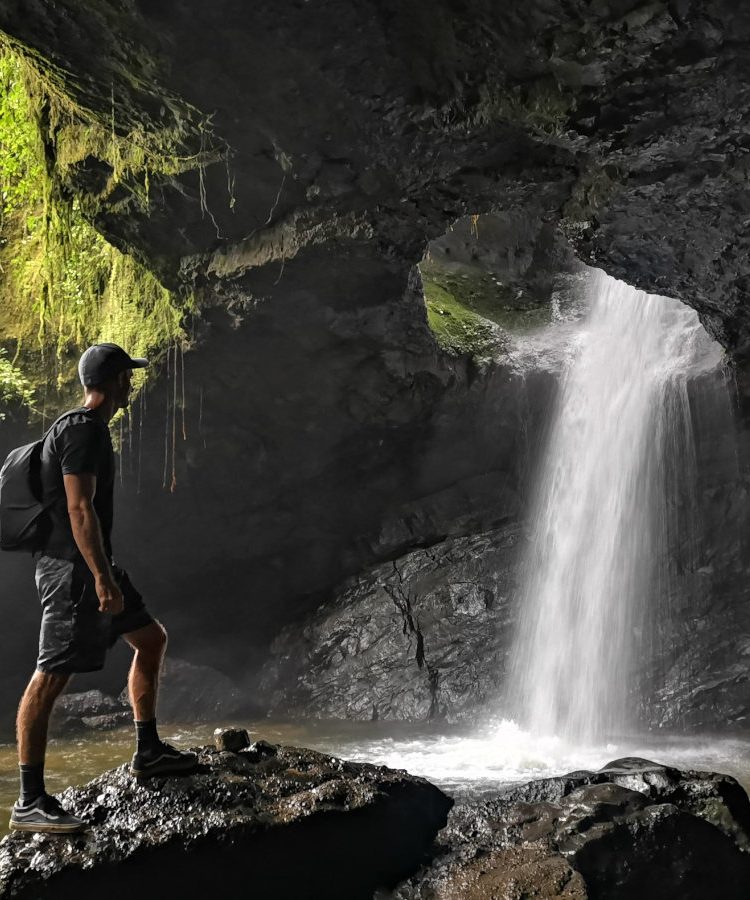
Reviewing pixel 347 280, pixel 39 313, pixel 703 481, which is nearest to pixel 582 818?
pixel 347 280

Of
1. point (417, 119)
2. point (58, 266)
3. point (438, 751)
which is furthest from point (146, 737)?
point (58, 266)

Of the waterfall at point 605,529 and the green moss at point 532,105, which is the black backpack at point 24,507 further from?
the waterfall at point 605,529

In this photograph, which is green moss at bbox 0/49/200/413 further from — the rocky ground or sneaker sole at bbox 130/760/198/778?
the rocky ground

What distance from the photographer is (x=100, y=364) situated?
3988mm

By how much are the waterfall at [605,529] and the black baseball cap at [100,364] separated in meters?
8.25

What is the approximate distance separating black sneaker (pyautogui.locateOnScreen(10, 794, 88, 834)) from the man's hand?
3.05 ft

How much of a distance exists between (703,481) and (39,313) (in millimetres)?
9451

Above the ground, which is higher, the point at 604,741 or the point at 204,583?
the point at 204,583

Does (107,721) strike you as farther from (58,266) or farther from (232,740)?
(232,740)

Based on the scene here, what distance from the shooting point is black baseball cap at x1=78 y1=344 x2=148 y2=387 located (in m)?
3.97

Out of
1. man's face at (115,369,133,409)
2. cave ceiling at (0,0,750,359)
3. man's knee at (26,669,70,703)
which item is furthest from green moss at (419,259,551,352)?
man's knee at (26,669,70,703)

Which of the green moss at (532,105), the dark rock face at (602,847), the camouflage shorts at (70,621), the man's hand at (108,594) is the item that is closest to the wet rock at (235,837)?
the dark rock face at (602,847)

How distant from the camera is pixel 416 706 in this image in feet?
35.8

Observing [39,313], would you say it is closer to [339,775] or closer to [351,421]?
[351,421]
